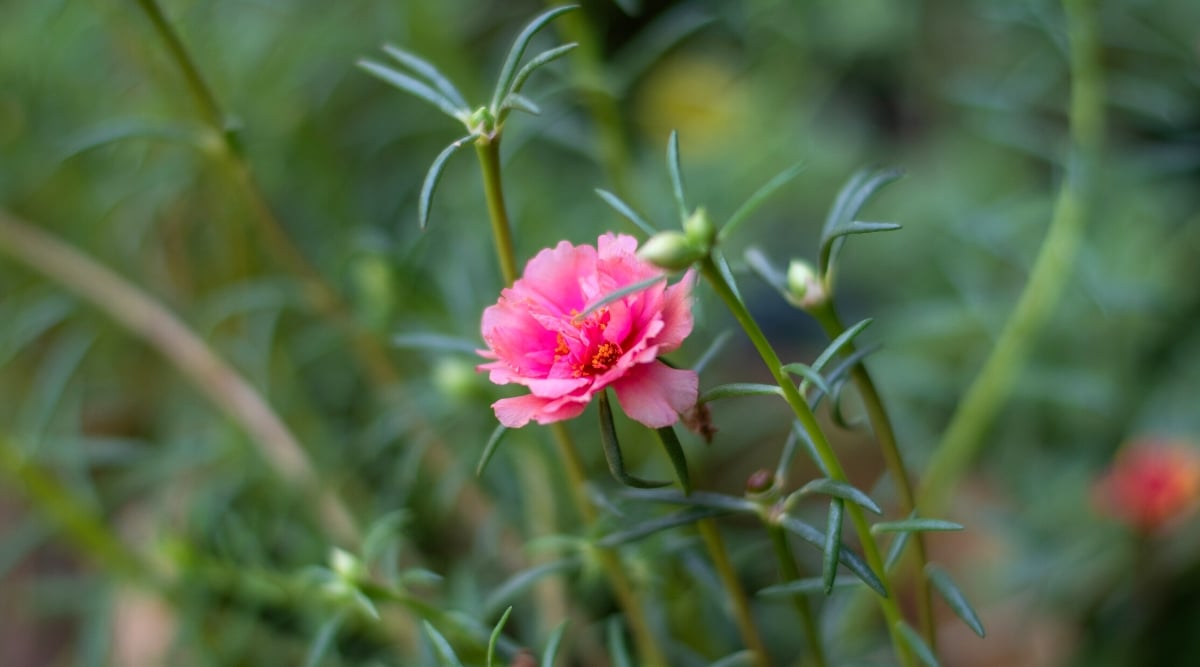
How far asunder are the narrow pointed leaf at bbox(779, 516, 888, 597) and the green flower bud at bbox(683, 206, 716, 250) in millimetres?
160

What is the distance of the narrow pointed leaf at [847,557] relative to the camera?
0.44 m

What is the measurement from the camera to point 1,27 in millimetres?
1231

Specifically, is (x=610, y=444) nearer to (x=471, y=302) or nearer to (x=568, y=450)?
(x=568, y=450)

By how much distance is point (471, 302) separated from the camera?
812 millimetres

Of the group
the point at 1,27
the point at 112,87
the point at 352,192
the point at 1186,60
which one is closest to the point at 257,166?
the point at 352,192

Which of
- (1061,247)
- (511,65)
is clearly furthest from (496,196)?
(1061,247)

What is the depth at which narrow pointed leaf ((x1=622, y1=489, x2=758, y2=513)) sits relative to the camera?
468mm

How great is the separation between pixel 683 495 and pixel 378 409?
534 mm

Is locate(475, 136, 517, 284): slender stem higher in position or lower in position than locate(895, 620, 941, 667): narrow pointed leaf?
higher

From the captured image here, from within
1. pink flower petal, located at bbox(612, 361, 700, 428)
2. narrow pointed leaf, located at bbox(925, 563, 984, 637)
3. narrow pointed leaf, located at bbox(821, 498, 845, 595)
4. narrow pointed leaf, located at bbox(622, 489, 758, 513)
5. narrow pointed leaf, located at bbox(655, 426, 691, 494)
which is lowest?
narrow pointed leaf, located at bbox(925, 563, 984, 637)

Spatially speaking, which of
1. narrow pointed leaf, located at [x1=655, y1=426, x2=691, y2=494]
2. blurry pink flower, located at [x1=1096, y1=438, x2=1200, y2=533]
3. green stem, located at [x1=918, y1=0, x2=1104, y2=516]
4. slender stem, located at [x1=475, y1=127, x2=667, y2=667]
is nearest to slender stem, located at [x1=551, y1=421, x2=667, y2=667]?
slender stem, located at [x1=475, y1=127, x2=667, y2=667]

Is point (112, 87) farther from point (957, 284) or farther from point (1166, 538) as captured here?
point (1166, 538)

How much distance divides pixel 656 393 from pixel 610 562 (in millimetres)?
211

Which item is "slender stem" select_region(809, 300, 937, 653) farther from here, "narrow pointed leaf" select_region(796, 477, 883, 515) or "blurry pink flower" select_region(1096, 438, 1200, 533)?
"blurry pink flower" select_region(1096, 438, 1200, 533)
